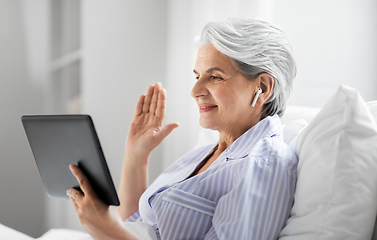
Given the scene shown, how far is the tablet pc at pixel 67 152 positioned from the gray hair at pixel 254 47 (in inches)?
18.6

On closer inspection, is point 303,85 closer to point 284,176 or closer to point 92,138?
point 284,176

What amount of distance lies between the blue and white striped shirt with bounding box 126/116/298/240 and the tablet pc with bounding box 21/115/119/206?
7.4 inches

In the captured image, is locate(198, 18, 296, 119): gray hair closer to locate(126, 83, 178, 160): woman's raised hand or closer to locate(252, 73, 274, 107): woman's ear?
locate(252, 73, 274, 107): woman's ear

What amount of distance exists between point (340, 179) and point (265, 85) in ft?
1.31

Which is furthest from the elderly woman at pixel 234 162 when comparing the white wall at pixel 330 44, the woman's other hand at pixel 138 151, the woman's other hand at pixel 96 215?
the white wall at pixel 330 44

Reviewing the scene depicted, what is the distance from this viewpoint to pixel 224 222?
83cm

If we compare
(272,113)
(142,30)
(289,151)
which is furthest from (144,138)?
(142,30)

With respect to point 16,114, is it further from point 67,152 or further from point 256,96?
point 256,96

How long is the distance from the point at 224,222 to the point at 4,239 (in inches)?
31.5

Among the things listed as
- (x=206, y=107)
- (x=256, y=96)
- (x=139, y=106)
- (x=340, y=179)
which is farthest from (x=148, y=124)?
(x=340, y=179)

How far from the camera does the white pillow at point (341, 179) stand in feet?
2.38

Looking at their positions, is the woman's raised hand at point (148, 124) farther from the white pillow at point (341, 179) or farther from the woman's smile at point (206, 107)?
the white pillow at point (341, 179)

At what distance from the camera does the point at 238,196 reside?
0.81m

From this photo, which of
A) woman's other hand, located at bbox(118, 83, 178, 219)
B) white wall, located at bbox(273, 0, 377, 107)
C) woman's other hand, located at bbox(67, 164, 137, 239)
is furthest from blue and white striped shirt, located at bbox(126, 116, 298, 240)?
white wall, located at bbox(273, 0, 377, 107)
